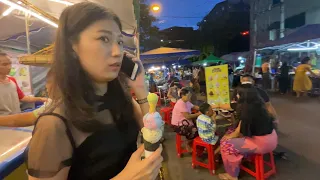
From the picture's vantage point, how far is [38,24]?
11.5 feet

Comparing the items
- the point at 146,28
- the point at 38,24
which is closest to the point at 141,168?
the point at 38,24

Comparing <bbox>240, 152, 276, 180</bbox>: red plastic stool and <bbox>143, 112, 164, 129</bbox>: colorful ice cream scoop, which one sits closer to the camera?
<bbox>143, 112, 164, 129</bbox>: colorful ice cream scoop

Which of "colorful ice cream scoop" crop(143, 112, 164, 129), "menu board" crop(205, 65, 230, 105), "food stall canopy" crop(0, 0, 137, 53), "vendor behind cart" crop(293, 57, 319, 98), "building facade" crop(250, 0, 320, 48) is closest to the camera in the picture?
"colorful ice cream scoop" crop(143, 112, 164, 129)

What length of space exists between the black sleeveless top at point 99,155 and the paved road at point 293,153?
265cm

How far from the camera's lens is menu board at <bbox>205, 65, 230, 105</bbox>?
14.2ft

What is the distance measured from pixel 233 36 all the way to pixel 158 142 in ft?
81.4

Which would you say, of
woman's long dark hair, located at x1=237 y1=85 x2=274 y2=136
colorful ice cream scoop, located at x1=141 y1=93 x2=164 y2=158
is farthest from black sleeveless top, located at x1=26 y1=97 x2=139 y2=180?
woman's long dark hair, located at x1=237 y1=85 x2=274 y2=136

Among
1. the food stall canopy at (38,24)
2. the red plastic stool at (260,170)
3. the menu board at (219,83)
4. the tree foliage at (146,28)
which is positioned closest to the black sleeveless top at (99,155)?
the food stall canopy at (38,24)

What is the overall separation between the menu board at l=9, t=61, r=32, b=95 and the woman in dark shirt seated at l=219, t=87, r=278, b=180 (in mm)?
3536

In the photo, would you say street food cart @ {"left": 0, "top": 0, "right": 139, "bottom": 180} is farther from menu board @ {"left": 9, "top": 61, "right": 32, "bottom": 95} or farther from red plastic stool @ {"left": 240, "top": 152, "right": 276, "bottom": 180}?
red plastic stool @ {"left": 240, "top": 152, "right": 276, "bottom": 180}

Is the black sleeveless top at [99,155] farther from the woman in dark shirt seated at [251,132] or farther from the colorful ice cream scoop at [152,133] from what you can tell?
the woman in dark shirt seated at [251,132]

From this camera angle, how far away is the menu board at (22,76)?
12.7 ft

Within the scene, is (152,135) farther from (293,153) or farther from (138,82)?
(293,153)

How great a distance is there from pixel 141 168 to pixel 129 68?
0.51m
